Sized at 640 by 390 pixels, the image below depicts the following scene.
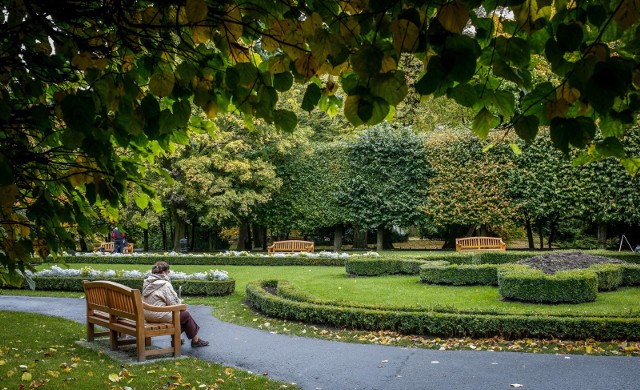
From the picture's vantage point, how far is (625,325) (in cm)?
756

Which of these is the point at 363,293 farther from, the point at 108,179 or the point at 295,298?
the point at 108,179

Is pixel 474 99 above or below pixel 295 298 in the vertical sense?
above

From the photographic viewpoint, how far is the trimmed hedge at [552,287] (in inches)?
403

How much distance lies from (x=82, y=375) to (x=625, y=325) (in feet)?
23.3

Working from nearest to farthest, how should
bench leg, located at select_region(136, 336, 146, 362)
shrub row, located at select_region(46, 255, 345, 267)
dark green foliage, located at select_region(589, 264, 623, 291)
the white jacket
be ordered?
1. bench leg, located at select_region(136, 336, 146, 362)
2. the white jacket
3. dark green foliage, located at select_region(589, 264, 623, 291)
4. shrub row, located at select_region(46, 255, 345, 267)

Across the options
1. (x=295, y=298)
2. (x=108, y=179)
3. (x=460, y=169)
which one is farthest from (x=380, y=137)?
(x=108, y=179)

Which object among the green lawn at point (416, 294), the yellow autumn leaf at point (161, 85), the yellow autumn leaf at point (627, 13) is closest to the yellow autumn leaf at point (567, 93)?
the yellow autumn leaf at point (627, 13)

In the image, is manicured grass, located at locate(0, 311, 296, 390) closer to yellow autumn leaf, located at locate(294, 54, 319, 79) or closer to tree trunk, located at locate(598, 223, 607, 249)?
yellow autumn leaf, located at locate(294, 54, 319, 79)

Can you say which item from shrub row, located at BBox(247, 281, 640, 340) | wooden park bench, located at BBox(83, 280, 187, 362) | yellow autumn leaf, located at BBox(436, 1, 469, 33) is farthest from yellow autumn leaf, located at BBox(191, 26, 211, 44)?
shrub row, located at BBox(247, 281, 640, 340)

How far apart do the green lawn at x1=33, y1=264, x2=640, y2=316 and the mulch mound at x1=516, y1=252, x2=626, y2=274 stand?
944 mm

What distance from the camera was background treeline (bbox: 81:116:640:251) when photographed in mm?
21703

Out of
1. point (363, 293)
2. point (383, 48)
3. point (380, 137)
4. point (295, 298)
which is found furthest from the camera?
point (380, 137)

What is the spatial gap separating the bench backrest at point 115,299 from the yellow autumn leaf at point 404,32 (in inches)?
216

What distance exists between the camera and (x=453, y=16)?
2.05 m
